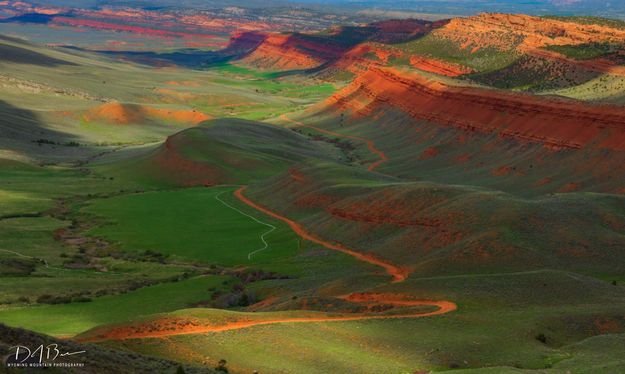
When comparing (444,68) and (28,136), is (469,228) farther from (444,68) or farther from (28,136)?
(444,68)

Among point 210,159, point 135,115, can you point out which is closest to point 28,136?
point 135,115

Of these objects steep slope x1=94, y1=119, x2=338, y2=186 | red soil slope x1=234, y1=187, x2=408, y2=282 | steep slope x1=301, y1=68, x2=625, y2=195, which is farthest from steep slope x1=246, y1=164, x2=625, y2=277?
steep slope x1=94, y1=119, x2=338, y2=186

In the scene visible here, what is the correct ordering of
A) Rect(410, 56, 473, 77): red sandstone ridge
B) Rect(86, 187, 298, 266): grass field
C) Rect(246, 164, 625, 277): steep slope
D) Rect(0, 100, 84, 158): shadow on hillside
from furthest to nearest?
Rect(410, 56, 473, 77): red sandstone ridge
Rect(0, 100, 84, 158): shadow on hillside
Rect(86, 187, 298, 266): grass field
Rect(246, 164, 625, 277): steep slope

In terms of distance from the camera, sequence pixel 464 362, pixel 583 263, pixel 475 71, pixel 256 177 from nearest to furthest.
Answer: pixel 464 362, pixel 583 263, pixel 256 177, pixel 475 71

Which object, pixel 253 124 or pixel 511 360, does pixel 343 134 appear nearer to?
pixel 253 124

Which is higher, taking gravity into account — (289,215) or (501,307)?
(501,307)

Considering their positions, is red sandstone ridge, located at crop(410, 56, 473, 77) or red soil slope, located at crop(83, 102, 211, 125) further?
red sandstone ridge, located at crop(410, 56, 473, 77)

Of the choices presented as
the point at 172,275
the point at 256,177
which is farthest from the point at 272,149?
the point at 172,275

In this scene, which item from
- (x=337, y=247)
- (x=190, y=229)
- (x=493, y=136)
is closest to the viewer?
(x=337, y=247)

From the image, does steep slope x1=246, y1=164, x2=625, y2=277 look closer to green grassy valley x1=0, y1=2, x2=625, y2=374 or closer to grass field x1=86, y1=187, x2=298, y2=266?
green grassy valley x1=0, y1=2, x2=625, y2=374
